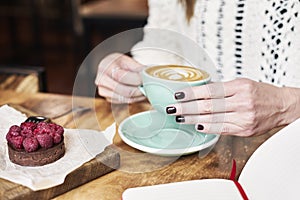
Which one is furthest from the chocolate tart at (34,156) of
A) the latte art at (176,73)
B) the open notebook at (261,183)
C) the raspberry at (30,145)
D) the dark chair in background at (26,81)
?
the dark chair in background at (26,81)

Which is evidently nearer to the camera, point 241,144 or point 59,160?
point 59,160

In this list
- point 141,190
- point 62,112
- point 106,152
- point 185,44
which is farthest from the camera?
point 185,44

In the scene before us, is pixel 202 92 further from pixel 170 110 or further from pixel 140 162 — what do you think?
pixel 140 162

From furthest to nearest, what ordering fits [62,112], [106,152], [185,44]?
[185,44]
[62,112]
[106,152]

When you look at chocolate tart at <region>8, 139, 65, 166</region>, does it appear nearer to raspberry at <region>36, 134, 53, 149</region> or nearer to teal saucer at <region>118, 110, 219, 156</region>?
raspberry at <region>36, 134, 53, 149</region>

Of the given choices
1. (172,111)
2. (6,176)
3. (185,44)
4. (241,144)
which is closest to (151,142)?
(172,111)

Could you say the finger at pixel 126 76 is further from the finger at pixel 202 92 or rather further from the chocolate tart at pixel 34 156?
the chocolate tart at pixel 34 156

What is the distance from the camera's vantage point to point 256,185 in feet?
3.02

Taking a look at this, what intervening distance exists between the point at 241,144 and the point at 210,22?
489 millimetres

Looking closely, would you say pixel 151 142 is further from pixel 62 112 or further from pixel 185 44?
pixel 185 44

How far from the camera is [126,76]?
127cm

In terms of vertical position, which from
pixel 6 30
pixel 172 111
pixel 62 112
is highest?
pixel 172 111

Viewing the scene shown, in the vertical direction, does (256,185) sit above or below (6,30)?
above

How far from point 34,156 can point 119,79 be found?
388 mm
